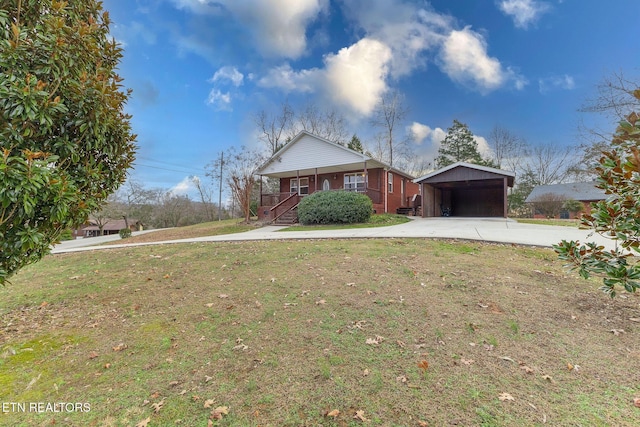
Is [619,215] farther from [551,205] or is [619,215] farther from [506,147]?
[506,147]

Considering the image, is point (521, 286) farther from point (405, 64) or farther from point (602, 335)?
point (405, 64)

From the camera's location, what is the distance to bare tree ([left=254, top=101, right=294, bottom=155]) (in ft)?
112

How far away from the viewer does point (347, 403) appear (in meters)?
2.26

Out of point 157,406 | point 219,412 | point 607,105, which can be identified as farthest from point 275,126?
point 219,412

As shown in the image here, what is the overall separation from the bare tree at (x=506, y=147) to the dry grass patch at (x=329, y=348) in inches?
1439

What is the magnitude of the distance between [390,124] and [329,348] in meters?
32.3

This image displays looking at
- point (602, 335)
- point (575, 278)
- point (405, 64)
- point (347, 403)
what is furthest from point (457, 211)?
point (347, 403)

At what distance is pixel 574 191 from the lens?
29406 mm

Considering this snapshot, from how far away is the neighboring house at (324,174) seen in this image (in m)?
18.2

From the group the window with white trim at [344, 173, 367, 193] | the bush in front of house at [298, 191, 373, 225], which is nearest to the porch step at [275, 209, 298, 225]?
the bush in front of house at [298, 191, 373, 225]

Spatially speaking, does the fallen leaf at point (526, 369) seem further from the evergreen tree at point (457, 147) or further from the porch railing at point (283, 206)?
the evergreen tree at point (457, 147)

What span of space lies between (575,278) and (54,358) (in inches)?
299

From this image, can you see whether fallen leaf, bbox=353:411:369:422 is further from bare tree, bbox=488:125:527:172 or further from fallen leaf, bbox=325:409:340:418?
Result: bare tree, bbox=488:125:527:172

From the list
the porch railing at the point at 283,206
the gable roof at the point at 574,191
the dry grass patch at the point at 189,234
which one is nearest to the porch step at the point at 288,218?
the porch railing at the point at 283,206
